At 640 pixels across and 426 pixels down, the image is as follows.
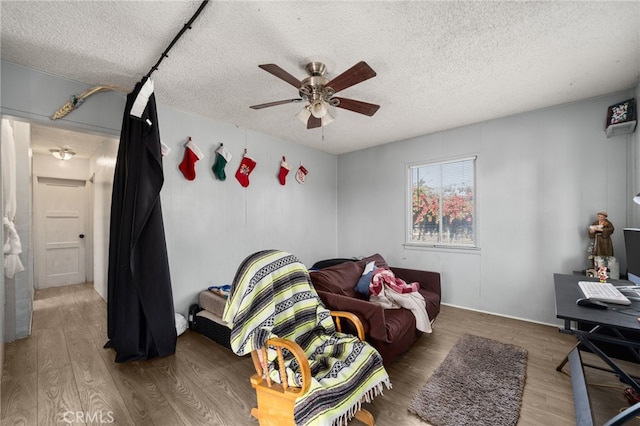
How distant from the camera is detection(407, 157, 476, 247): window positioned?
3736 mm

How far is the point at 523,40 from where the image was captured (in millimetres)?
1940

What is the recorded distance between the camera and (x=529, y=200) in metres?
3.25

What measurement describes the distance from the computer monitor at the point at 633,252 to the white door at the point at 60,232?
797cm

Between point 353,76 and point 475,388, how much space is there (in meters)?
2.47

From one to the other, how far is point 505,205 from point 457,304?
1.52 metres

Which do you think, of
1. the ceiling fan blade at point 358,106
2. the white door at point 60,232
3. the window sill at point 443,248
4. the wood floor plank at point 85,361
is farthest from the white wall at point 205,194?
the ceiling fan blade at point 358,106

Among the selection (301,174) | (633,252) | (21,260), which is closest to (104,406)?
(21,260)

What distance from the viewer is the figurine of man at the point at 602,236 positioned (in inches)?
103

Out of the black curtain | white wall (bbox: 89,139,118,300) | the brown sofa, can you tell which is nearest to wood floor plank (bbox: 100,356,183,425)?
the black curtain

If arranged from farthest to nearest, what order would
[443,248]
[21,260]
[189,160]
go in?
1. [443,248]
2. [189,160]
3. [21,260]

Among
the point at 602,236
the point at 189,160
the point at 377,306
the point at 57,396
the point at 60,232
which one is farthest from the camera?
the point at 60,232

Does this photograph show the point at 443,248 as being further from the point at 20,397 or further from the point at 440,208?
the point at 20,397

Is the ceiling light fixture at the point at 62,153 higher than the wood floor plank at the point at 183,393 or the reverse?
higher

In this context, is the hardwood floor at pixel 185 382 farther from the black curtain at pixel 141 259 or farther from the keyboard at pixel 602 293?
the keyboard at pixel 602 293
